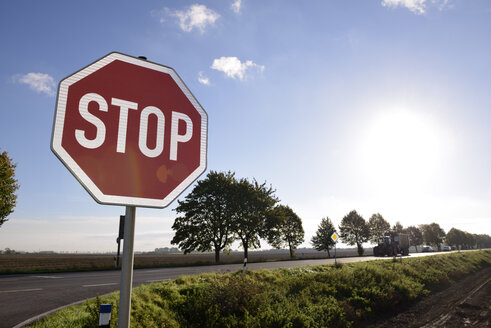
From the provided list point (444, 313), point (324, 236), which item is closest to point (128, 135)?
point (444, 313)

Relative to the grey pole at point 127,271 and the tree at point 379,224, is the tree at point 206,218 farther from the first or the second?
the tree at point 379,224

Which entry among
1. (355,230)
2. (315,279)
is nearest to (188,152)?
(315,279)

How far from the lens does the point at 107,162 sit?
1400mm

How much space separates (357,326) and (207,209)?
23810mm

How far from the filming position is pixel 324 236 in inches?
2026

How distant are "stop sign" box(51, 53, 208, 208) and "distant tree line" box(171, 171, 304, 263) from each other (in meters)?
29.6

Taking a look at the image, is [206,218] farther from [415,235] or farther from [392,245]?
[415,235]

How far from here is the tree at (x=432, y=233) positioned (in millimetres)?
88625

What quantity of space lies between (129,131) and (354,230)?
209 ft

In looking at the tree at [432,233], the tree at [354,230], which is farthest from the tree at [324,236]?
the tree at [432,233]

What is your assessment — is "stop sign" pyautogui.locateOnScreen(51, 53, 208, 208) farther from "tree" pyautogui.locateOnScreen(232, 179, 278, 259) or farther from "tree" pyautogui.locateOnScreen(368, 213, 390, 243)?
"tree" pyautogui.locateOnScreen(368, 213, 390, 243)

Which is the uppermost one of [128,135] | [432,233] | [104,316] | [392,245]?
[128,135]

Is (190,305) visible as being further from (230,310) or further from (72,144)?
(72,144)

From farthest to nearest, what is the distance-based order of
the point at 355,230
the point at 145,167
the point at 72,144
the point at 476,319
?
the point at 355,230 → the point at 476,319 → the point at 145,167 → the point at 72,144
